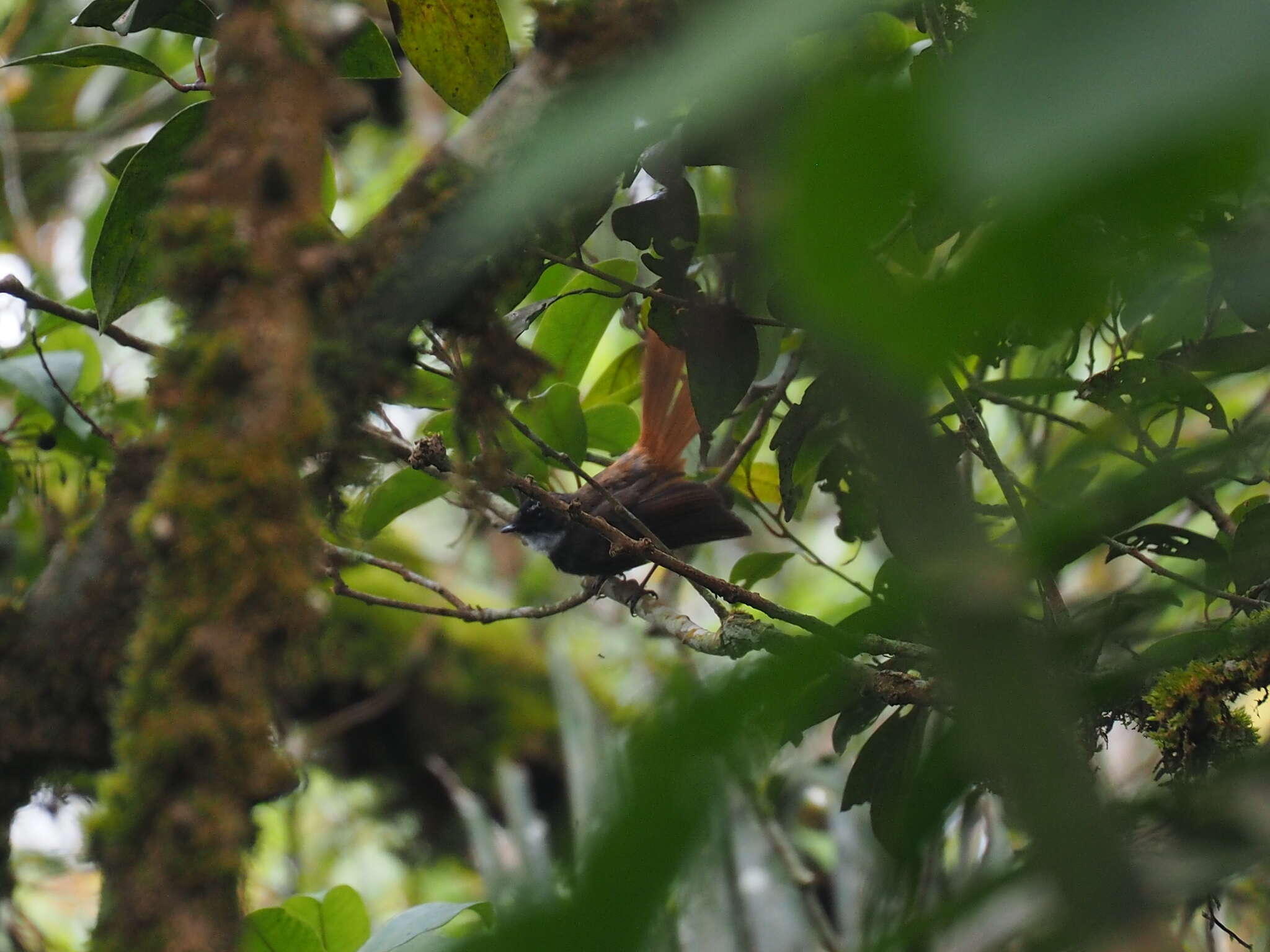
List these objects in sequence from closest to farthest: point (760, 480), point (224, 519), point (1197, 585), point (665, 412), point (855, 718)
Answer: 1. point (224, 519)
2. point (1197, 585)
3. point (855, 718)
4. point (760, 480)
5. point (665, 412)

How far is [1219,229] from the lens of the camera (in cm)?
120

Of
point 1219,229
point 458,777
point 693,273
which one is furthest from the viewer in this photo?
point 458,777

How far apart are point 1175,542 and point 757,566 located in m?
0.68

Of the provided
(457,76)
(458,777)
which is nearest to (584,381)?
(458,777)

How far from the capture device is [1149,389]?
135cm

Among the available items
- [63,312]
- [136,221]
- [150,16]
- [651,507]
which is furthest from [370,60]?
[651,507]

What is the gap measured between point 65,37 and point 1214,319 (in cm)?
437

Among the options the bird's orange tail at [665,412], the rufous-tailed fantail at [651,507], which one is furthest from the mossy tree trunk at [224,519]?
the rufous-tailed fantail at [651,507]

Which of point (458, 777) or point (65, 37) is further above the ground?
point (65, 37)

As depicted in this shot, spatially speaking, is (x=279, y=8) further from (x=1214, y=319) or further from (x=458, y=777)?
(x=458, y=777)

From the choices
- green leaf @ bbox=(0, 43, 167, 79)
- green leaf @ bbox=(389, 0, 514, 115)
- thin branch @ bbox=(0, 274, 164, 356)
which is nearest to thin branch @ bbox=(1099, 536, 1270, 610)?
green leaf @ bbox=(389, 0, 514, 115)

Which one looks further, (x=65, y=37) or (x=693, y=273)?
(x=65, y=37)

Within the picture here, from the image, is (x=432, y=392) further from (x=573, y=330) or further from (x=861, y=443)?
(x=861, y=443)

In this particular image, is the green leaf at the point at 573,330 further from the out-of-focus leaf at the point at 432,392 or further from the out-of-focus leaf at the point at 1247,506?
the out-of-focus leaf at the point at 1247,506
